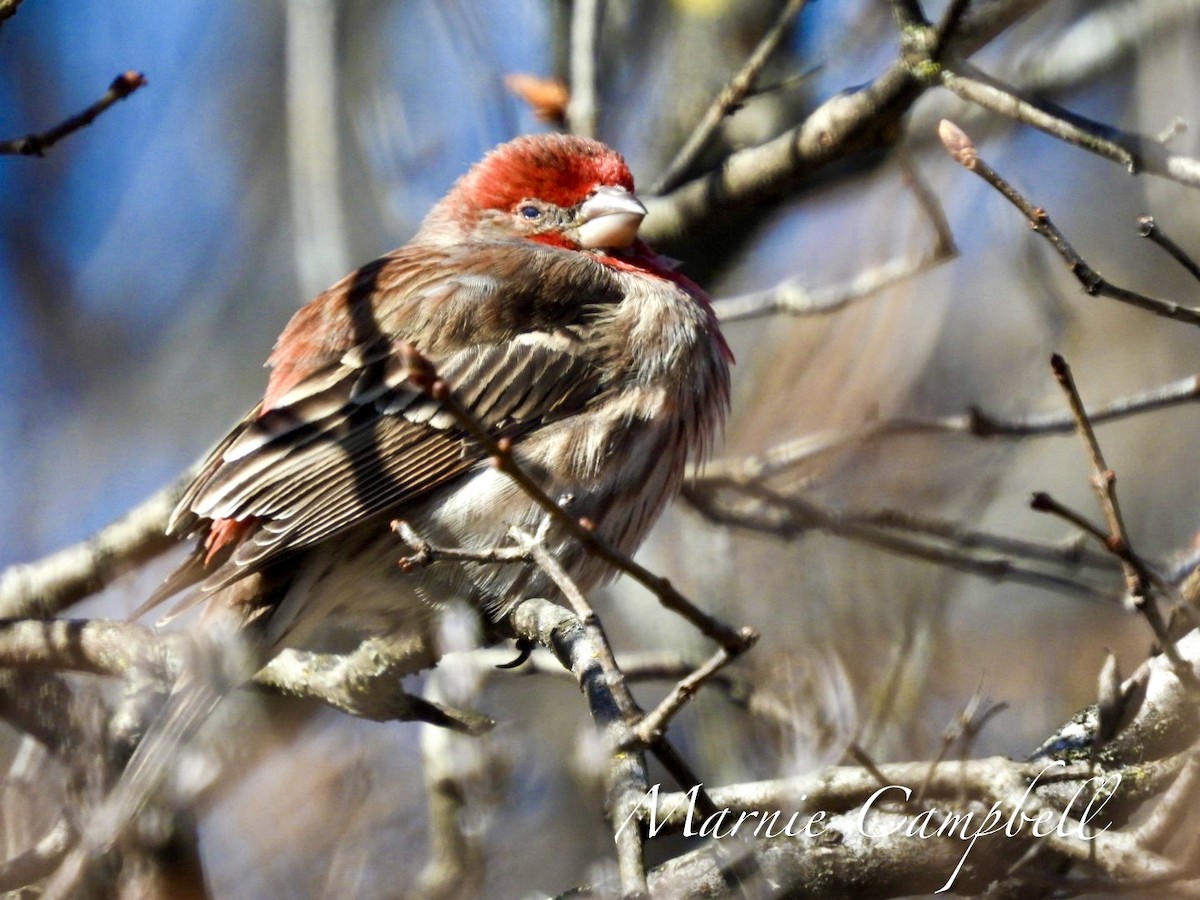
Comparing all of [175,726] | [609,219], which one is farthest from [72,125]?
[609,219]

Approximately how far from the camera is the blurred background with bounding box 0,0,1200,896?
5293 millimetres

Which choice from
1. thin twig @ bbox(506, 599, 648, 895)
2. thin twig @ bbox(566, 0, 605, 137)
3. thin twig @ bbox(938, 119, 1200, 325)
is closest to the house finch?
thin twig @ bbox(506, 599, 648, 895)

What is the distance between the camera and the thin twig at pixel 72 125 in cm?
409

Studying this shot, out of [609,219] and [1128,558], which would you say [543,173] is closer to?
[609,219]

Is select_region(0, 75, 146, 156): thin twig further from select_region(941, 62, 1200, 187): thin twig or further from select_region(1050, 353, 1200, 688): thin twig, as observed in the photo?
Result: select_region(1050, 353, 1200, 688): thin twig

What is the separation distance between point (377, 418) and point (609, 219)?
1.37 m

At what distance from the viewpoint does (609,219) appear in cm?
602

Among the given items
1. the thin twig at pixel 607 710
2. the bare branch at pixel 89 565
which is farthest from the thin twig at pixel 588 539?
the bare branch at pixel 89 565

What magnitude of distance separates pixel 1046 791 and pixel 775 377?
420cm

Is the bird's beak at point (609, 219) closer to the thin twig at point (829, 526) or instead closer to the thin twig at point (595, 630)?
the thin twig at point (829, 526)

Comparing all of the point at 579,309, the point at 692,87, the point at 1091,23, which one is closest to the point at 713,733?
the point at 579,309

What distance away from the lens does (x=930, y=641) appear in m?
5.61

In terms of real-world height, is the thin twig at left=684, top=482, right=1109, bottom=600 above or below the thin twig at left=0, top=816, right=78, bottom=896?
below

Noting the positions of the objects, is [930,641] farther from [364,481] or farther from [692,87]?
[692,87]
